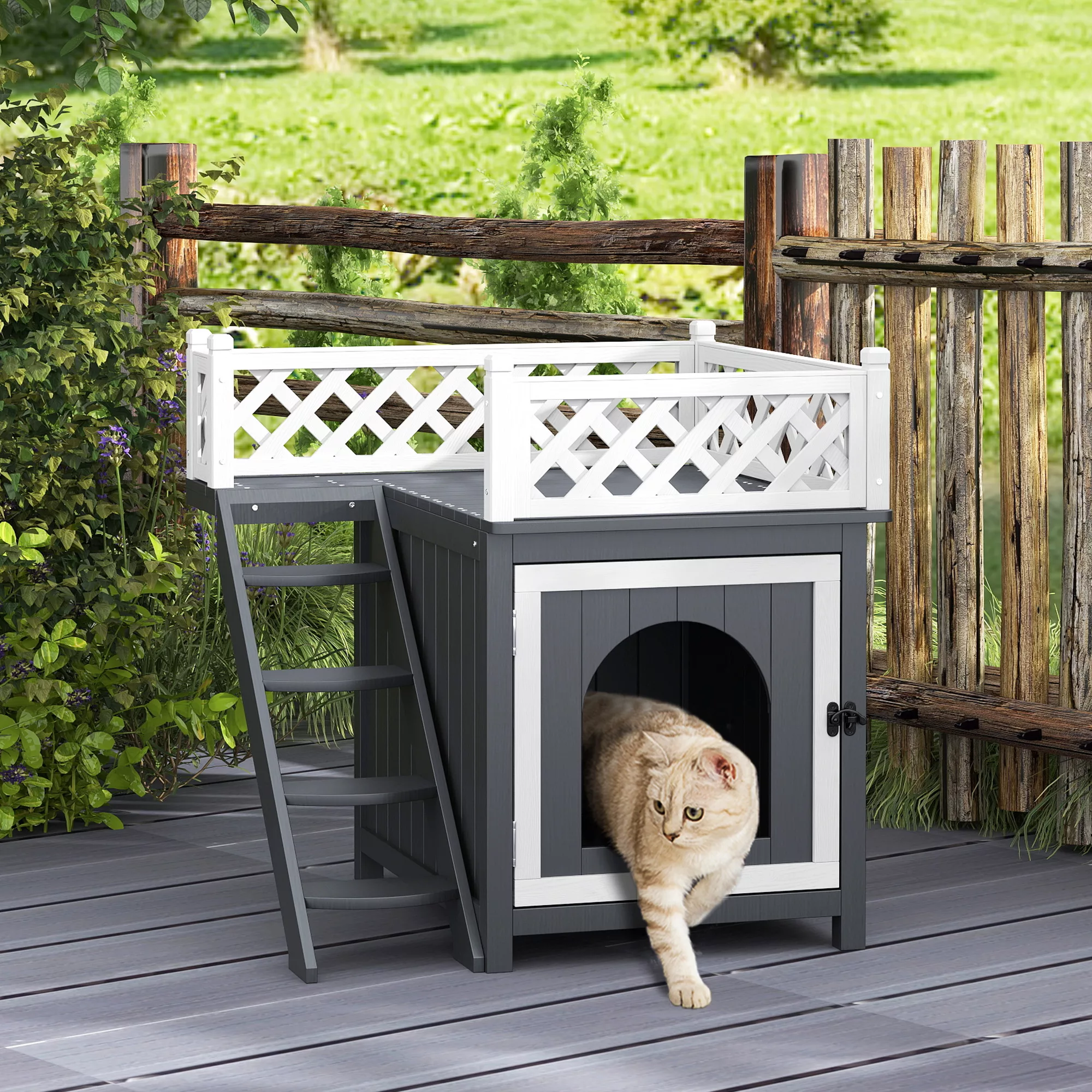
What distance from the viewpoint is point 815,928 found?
4531 millimetres

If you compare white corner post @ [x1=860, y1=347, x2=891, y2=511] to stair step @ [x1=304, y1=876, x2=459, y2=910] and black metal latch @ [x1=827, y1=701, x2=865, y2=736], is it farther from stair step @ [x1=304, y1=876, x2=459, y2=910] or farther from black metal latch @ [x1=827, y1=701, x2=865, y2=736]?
stair step @ [x1=304, y1=876, x2=459, y2=910]

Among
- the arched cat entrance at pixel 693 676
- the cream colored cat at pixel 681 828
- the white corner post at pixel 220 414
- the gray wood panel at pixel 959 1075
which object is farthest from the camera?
the arched cat entrance at pixel 693 676

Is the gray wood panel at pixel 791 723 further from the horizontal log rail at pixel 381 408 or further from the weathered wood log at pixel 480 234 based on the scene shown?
the horizontal log rail at pixel 381 408

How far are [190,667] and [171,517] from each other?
49 centimetres

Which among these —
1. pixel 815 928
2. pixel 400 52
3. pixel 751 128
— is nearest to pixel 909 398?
pixel 815 928

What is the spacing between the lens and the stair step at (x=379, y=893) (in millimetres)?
4148

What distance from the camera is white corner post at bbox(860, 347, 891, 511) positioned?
4.23 m

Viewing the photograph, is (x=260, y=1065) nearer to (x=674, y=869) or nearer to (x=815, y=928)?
(x=674, y=869)

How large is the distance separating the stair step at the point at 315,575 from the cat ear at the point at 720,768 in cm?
92

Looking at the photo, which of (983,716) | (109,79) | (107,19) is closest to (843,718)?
(983,716)

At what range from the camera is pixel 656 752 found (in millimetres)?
4176

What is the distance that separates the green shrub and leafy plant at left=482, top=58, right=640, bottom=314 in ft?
38.7

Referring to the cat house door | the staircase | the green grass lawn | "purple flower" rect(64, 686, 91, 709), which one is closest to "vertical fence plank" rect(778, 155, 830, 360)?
the cat house door

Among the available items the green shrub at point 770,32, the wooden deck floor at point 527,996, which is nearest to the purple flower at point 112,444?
the wooden deck floor at point 527,996
